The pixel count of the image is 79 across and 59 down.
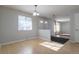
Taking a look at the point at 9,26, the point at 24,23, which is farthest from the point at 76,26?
the point at 9,26

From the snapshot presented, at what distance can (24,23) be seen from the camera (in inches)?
283

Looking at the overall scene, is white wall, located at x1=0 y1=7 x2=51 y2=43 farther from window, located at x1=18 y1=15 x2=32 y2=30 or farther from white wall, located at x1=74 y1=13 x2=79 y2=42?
white wall, located at x1=74 y1=13 x2=79 y2=42

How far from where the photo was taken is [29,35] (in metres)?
7.55

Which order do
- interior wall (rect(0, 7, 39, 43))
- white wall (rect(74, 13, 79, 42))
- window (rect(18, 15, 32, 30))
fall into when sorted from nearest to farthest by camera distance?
interior wall (rect(0, 7, 39, 43)) → white wall (rect(74, 13, 79, 42)) → window (rect(18, 15, 32, 30))

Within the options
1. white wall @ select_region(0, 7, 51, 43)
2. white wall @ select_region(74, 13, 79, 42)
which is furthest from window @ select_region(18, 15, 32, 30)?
white wall @ select_region(74, 13, 79, 42)

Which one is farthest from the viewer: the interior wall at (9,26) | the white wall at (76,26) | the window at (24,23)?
the window at (24,23)

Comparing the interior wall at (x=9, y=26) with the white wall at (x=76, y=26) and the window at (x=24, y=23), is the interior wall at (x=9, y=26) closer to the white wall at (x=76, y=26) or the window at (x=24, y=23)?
the window at (x=24, y=23)

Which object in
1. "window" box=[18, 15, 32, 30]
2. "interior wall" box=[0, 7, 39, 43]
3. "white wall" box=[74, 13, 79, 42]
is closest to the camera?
"interior wall" box=[0, 7, 39, 43]

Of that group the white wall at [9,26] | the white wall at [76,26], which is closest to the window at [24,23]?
the white wall at [9,26]

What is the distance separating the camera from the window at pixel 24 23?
6.66 meters

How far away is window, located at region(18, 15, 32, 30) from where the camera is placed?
6.66m
